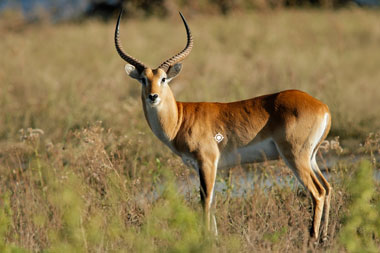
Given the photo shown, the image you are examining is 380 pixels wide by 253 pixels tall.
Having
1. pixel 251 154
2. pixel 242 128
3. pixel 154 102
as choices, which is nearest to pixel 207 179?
pixel 251 154

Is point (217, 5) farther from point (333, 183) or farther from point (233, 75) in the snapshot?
point (333, 183)

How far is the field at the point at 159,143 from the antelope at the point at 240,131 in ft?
1.03

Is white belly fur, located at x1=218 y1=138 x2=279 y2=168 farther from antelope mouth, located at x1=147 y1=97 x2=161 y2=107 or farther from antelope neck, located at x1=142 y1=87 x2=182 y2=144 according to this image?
antelope mouth, located at x1=147 y1=97 x2=161 y2=107

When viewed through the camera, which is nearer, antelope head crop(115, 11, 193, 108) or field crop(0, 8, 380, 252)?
field crop(0, 8, 380, 252)

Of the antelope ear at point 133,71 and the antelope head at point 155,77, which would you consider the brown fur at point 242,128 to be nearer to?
the antelope head at point 155,77

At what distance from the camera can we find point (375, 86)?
12.5 meters

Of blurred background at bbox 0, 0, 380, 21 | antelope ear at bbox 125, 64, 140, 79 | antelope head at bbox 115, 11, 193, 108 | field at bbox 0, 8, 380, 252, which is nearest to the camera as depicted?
field at bbox 0, 8, 380, 252

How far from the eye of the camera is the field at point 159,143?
513 cm

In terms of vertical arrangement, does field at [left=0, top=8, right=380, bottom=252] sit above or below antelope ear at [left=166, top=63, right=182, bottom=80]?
below

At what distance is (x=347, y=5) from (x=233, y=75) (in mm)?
9974

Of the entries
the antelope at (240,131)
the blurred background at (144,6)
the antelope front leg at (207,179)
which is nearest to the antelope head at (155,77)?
the antelope at (240,131)

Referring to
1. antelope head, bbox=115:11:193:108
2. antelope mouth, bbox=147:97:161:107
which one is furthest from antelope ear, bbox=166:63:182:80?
antelope mouth, bbox=147:97:161:107

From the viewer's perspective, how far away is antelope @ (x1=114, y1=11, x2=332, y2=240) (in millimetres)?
5629

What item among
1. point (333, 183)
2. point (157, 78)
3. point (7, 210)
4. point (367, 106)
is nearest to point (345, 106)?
point (367, 106)
